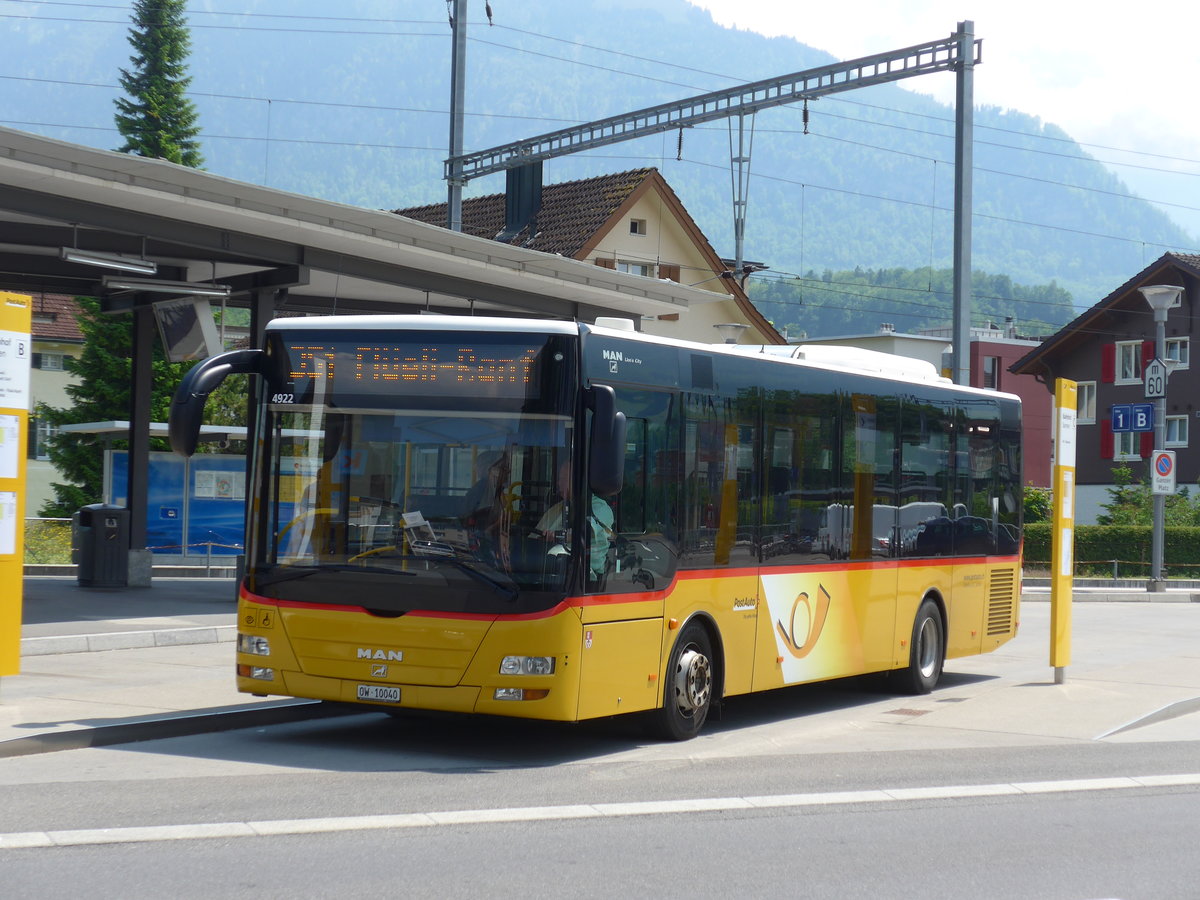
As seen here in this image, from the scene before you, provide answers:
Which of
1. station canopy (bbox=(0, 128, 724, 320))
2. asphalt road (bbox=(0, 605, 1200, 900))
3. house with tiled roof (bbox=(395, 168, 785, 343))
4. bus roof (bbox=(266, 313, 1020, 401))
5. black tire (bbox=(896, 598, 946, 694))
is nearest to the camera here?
asphalt road (bbox=(0, 605, 1200, 900))

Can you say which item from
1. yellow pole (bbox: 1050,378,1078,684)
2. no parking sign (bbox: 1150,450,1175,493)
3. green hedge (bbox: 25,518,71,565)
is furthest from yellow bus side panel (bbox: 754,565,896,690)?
green hedge (bbox: 25,518,71,565)

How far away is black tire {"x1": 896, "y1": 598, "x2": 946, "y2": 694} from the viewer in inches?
582

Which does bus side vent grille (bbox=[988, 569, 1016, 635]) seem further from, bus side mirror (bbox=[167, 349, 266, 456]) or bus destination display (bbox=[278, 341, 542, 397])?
bus side mirror (bbox=[167, 349, 266, 456])

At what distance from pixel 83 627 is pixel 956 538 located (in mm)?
9019

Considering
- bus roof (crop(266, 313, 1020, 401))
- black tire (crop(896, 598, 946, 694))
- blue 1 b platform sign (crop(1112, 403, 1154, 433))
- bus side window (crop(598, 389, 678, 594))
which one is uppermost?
blue 1 b platform sign (crop(1112, 403, 1154, 433))

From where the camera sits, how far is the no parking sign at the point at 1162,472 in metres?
35.5

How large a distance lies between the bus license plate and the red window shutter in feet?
186

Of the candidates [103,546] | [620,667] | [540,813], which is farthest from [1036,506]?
[540,813]

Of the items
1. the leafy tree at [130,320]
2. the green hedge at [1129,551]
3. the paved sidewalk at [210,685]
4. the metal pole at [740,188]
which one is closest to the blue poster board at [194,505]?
the paved sidewalk at [210,685]

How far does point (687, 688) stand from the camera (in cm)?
1105

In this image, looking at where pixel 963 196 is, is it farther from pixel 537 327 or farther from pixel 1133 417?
pixel 1133 417

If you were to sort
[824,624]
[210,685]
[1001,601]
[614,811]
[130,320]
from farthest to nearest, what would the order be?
[130,320] → [1001,601] → [210,685] → [824,624] → [614,811]

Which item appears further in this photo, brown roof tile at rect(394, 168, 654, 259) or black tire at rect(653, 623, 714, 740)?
brown roof tile at rect(394, 168, 654, 259)

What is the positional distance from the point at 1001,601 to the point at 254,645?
29.3ft
